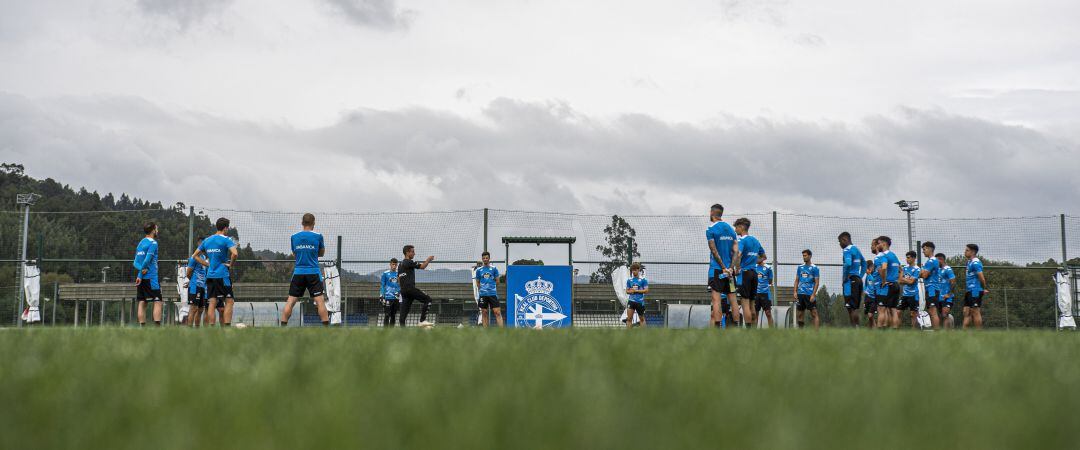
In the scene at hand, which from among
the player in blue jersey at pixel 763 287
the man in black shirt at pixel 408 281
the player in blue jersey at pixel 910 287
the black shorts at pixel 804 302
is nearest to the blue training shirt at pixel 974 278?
the player in blue jersey at pixel 910 287

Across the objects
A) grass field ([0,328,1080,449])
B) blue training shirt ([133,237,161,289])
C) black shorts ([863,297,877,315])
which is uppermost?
blue training shirt ([133,237,161,289])

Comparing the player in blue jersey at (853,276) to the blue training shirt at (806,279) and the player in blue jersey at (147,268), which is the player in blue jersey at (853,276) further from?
the player in blue jersey at (147,268)

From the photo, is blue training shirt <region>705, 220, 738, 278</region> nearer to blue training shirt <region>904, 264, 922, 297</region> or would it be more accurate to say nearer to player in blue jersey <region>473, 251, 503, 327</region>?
player in blue jersey <region>473, 251, 503, 327</region>

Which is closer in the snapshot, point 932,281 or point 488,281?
point 488,281

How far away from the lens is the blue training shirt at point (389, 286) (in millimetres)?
17594

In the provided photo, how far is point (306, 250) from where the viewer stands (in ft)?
42.9

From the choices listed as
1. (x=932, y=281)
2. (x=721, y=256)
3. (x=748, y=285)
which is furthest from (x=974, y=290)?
(x=721, y=256)

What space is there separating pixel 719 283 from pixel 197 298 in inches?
357

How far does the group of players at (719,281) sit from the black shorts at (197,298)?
17mm

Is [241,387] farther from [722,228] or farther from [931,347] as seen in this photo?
[722,228]

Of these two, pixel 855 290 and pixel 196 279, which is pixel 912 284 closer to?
pixel 855 290

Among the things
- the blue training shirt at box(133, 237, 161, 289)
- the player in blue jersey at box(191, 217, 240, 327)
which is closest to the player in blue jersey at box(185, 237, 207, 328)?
the blue training shirt at box(133, 237, 161, 289)

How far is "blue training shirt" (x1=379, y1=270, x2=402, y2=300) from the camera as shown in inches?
693

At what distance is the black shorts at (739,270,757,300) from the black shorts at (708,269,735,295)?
59 centimetres
